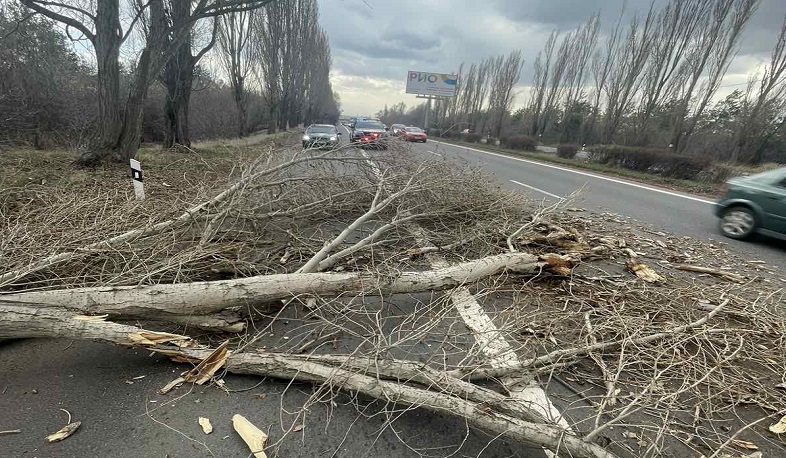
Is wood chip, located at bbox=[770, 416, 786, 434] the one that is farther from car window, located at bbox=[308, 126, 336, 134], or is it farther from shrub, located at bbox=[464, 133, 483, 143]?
shrub, located at bbox=[464, 133, 483, 143]

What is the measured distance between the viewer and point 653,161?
13.8 metres

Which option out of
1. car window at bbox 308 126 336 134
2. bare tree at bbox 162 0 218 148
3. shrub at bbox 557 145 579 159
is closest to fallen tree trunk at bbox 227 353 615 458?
bare tree at bbox 162 0 218 148

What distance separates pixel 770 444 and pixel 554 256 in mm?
2146

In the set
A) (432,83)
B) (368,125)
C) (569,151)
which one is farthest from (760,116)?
(432,83)

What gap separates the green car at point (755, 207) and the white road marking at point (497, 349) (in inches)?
214

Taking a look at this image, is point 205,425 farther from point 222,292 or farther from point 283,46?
point 283,46

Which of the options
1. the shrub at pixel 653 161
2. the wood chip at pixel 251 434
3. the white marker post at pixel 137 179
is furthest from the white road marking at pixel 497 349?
the shrub at pixel 653 161

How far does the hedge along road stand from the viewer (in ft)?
18.8

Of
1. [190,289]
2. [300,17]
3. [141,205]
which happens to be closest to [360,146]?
[141,205]

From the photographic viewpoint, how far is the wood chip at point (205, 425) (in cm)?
196

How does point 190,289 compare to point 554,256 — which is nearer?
point 190,289

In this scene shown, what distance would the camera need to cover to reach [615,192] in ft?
32.3

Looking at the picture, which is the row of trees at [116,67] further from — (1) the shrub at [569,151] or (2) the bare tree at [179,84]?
(1) the shrub at [569,151]

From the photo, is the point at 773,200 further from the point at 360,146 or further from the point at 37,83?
the point at 37,83
